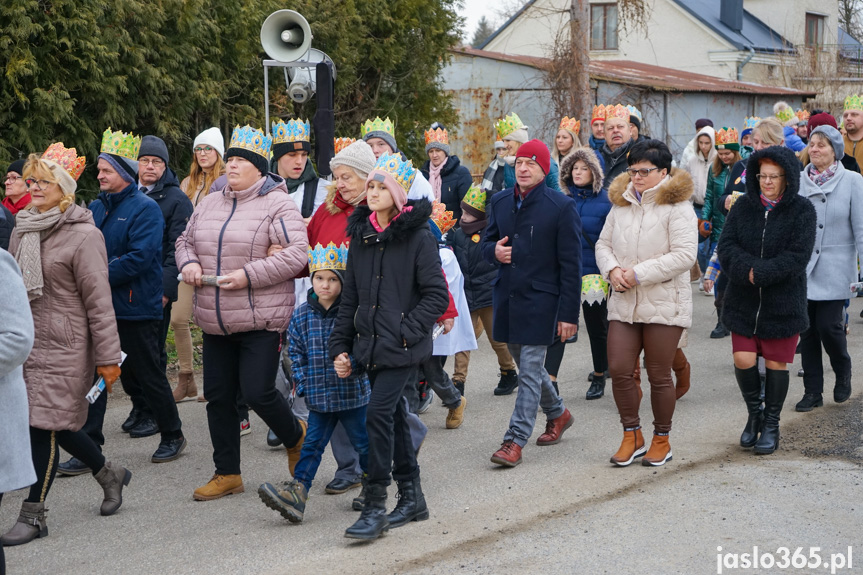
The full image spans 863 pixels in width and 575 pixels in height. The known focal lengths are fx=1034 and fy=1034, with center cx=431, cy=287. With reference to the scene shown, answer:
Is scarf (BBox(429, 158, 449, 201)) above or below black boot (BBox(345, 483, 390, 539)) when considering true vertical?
above

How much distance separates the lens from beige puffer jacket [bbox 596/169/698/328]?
633 cm

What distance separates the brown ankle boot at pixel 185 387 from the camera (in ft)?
28.3

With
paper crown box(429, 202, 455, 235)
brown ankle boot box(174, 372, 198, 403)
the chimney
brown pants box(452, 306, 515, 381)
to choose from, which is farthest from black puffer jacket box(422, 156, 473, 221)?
the chimney

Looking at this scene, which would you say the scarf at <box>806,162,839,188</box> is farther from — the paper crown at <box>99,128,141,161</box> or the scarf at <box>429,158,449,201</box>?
the paper crown at <box>99,128,141,161</box>

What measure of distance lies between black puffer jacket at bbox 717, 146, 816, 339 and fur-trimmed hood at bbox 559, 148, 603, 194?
1.38 meters

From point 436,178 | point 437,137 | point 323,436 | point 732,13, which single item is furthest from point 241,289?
point 732,13

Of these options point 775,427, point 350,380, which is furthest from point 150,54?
point 775,427

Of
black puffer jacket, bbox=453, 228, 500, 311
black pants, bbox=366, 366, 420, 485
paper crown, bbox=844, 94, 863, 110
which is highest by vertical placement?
paper crown, bbox=844, 94, 863, 110

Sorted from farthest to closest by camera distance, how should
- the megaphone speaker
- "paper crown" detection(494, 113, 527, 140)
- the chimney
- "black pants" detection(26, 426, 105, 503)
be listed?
1. the chimney
2. the megaphone speaker
3. "paper crown" detection(494, 113, 527, 140)
4. "black pants" detection(26, 426, 105, 503)

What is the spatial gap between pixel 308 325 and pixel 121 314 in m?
1.66

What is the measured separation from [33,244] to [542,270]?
9.97 ft

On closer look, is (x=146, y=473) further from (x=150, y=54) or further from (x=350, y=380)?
(x=150, y=54)

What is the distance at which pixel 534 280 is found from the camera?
6602 mm

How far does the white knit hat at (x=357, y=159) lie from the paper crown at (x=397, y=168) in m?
0.30
